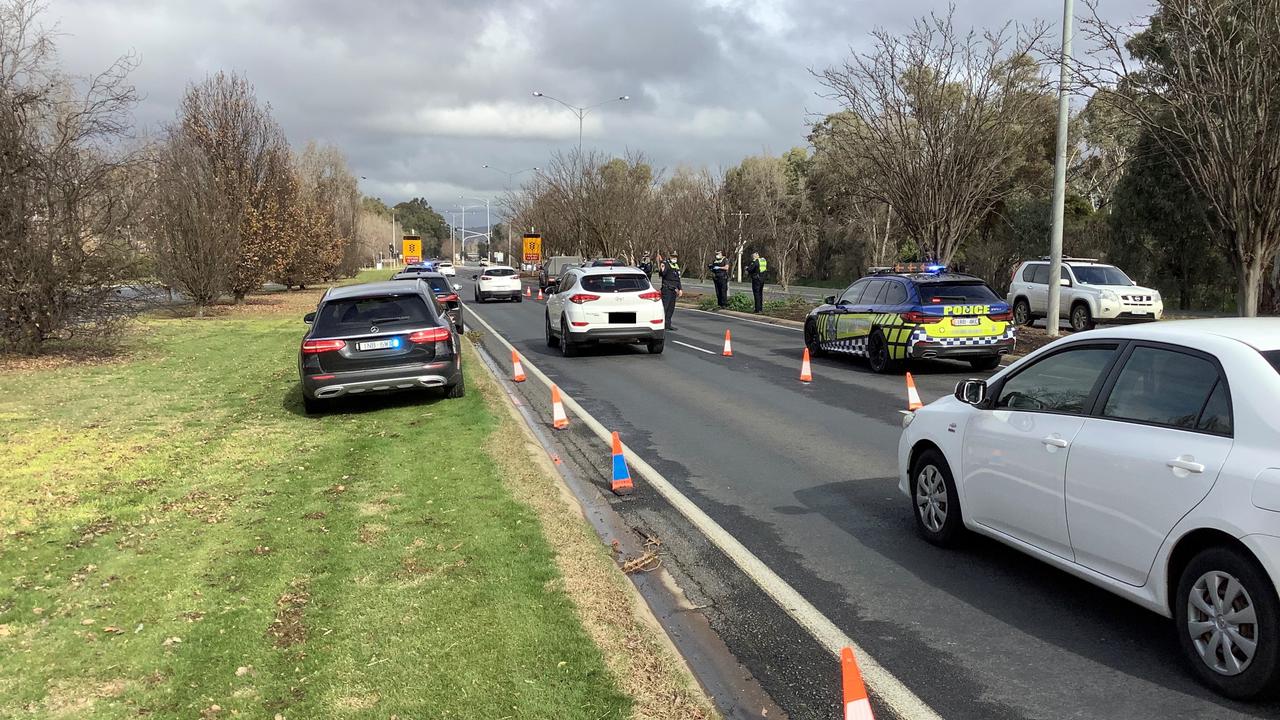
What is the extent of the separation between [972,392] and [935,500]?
0.78 meters

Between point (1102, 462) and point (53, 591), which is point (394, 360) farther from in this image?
point (1102, 462)

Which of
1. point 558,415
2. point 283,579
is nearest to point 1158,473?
point 283,579

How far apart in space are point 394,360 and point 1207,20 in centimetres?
1242

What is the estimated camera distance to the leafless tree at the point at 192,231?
Answer: 26.0 m

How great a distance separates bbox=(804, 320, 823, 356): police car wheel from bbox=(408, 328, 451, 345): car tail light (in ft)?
26.7

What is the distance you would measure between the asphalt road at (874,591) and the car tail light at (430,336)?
85.2 inches

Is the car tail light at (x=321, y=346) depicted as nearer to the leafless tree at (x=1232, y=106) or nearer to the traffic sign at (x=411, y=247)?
the leafless tree at (x=1232, y=106)

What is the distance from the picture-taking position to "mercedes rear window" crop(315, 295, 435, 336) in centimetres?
1070

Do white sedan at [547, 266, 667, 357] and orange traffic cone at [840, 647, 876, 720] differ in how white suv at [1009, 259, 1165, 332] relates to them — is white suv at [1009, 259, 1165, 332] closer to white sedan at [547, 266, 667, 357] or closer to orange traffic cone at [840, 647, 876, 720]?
white sedan at [547, 266, 667, 357]

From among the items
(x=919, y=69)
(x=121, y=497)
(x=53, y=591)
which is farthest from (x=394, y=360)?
(x=919, y=69)

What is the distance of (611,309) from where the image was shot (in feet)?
55.1

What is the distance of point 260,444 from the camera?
9055 mm

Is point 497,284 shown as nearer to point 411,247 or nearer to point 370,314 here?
point 370,314

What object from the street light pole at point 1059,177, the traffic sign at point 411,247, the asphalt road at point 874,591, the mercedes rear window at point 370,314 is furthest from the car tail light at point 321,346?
the traffic sign at point 411,247
